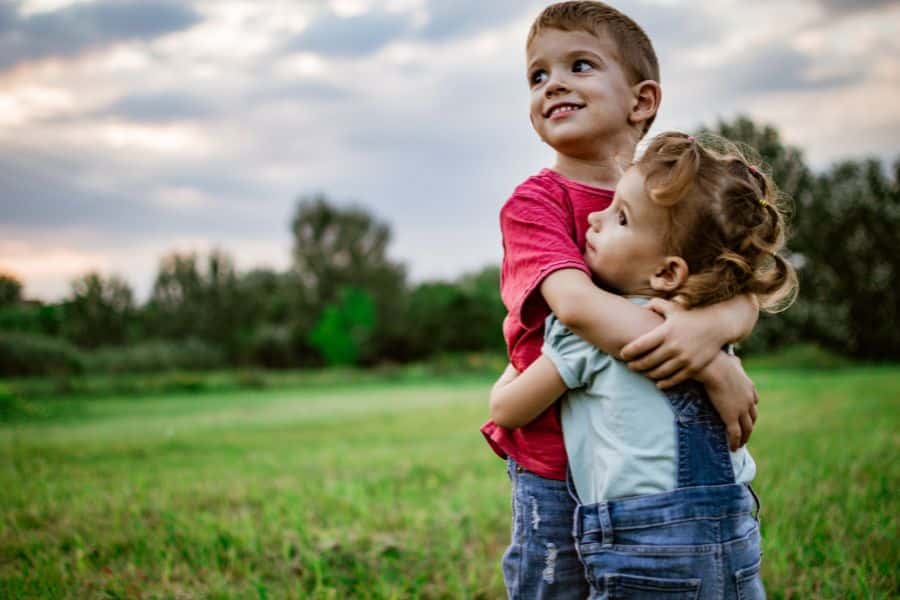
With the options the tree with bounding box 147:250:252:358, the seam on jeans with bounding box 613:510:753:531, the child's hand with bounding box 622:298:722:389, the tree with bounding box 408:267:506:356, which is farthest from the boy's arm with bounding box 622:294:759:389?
the tree with bounding box 408:267:506:356

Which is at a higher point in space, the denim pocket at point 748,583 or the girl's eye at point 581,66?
the girl's eye at point 581,66

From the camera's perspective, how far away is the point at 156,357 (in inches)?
917

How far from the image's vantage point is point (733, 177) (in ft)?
5.02

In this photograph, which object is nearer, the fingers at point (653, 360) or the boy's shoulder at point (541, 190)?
the fingers at point (653, 360)

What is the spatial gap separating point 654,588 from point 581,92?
121cm

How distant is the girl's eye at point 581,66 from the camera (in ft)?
5.90

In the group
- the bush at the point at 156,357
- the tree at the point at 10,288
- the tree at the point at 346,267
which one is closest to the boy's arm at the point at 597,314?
the tree at the point at 10,288

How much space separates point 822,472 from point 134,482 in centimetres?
429

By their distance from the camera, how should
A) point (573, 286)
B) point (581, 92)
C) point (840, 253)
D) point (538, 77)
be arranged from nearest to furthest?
point (573, 286)
point (581, 92)
point (538, 77)
point (840, 253)

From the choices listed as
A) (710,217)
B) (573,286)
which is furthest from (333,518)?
(710,217)

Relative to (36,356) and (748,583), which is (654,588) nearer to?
(748,583)

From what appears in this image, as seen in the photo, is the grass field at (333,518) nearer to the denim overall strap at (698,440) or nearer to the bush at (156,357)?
the denim overall strap at (698,440)

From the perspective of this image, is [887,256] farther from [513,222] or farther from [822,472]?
[513,222]

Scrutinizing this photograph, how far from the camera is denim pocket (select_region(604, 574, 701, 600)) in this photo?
1.43 m
